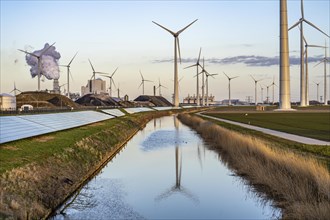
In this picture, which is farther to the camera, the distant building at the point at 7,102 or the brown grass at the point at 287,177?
the distant building at the point at 7,102

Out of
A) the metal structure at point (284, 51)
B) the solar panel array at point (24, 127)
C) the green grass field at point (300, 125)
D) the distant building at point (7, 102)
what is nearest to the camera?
the solar panel array at point (24, 127)

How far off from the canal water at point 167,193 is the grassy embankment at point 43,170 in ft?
2.63

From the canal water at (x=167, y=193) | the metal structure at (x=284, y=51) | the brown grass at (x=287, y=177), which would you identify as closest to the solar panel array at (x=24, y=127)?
the canal water at (x=167, y=193)

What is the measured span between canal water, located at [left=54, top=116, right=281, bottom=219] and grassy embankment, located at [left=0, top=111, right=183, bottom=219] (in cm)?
80

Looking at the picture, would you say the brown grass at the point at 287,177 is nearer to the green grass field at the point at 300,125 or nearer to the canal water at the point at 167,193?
the canal water at the point at 167,193

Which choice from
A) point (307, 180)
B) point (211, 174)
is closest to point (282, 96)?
point (211, 174)

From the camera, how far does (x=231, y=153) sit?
113ft

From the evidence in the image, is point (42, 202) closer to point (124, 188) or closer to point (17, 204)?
point (17, 204)

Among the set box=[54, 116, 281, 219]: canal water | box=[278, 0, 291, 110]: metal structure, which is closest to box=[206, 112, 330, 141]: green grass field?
box=[54, 116, 281, 219]: canal water

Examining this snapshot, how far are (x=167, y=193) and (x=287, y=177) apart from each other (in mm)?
6113

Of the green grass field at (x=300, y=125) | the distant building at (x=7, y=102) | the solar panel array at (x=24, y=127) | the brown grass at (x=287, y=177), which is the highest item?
the distant building at (x=7, y=102)

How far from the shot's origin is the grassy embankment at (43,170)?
1587cm

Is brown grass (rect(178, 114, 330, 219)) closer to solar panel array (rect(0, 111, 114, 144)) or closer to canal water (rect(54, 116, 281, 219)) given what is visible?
canal water (rect(54, 116, 281, 219))

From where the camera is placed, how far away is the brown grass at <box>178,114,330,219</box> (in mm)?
15027
